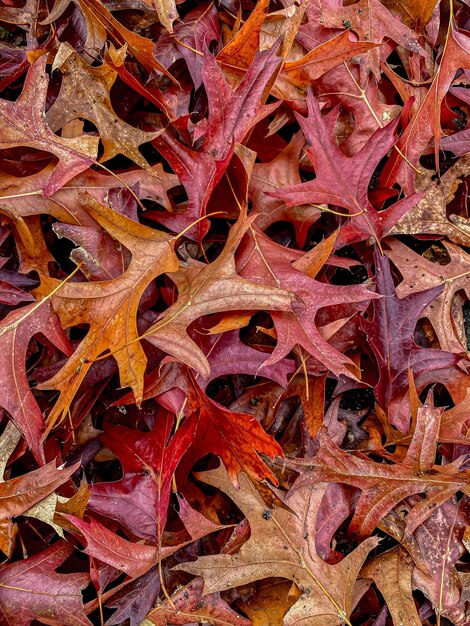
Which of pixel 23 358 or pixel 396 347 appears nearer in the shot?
pixel 23 358

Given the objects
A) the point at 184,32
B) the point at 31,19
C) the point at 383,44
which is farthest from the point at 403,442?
the point at 31,19

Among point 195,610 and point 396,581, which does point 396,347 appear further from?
point 195,610

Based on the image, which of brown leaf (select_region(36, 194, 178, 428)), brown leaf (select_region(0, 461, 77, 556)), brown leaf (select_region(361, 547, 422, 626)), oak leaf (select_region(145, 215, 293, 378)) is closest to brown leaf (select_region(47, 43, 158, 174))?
brown leaf (select_region(36, 194, 178, 428))

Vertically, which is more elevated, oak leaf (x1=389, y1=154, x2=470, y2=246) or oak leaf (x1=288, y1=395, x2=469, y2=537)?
oak leaf (x1=389, y1=154, x2=470, y2=246)

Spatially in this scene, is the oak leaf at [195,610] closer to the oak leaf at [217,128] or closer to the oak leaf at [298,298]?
the oak leaf at [298,298]

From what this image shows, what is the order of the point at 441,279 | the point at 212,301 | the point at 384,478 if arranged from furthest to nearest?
the point at 441,279 < the point at 384,478 < the point at 212,301

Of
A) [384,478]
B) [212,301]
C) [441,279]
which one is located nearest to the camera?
[212,301]

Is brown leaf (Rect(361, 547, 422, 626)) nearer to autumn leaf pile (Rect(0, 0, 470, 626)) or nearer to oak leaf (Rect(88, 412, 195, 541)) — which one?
autumn leaf pile (Rect(0, 0, 470, 626))

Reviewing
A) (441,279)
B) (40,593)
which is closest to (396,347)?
(441,279)

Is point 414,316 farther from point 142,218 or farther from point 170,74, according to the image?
point 170,74
